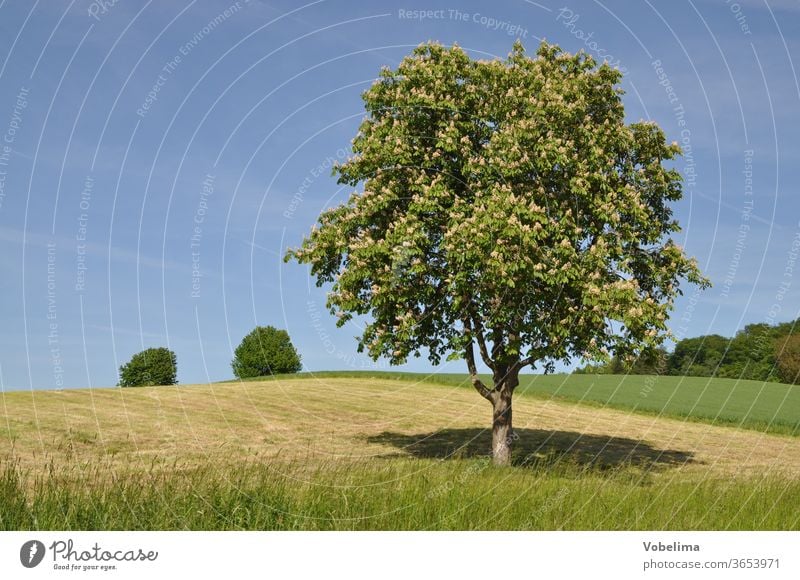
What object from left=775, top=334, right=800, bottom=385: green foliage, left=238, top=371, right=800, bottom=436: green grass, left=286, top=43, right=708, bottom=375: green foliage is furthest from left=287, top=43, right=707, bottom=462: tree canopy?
left=775, top=334, right=800, bottom=385: green foliage

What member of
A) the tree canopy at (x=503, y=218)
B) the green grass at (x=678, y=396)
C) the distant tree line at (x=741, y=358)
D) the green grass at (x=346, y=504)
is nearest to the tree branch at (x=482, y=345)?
the tree canopy at (x=503, y=218)

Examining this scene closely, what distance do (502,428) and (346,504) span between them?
16459 mm

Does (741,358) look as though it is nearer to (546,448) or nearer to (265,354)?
(265,354)

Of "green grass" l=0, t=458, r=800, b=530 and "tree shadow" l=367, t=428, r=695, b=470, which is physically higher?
"green grass" l=0, t=458, r=800, b=530

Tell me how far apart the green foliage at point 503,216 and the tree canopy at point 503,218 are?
7cm

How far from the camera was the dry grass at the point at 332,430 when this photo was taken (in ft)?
92.6

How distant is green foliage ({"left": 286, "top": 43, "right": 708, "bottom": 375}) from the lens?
21.7 meters

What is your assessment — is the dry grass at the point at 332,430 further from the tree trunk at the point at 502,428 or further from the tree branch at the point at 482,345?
the tree branch at the point at 482,345

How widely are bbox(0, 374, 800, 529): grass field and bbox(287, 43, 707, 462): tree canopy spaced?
16.3 ft

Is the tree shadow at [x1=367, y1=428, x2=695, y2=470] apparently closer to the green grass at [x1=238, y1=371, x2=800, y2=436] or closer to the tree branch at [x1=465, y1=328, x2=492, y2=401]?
the tree branch at [x1=465, y1=328, x2=492, y2=401]
